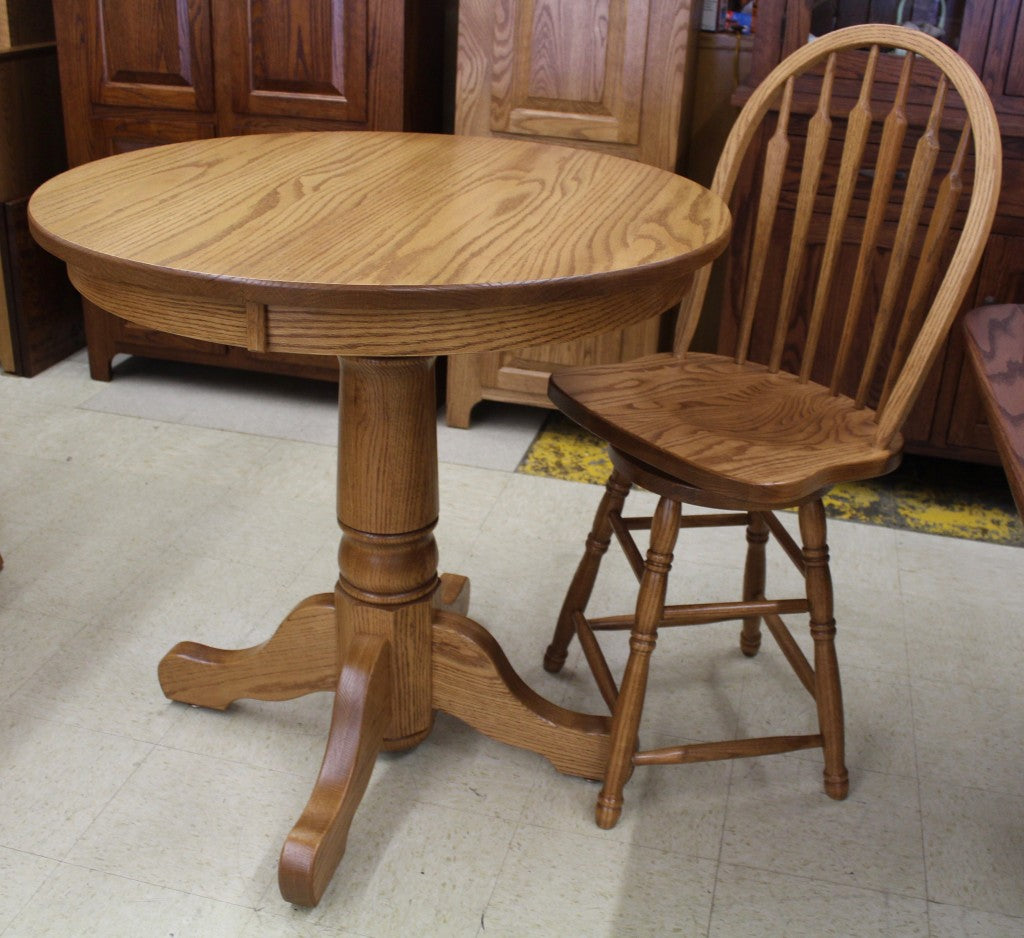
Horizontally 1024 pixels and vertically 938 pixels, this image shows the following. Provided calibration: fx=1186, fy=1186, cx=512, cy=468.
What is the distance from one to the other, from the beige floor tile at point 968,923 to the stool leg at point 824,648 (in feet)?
0.77

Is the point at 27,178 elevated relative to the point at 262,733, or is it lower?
elevated

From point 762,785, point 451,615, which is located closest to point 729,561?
point 762,785

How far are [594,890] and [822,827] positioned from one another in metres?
0.36

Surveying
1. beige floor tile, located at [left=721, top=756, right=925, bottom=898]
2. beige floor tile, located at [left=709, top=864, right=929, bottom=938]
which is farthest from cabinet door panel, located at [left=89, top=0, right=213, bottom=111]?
beige floor tile, located at [left=709, top=864, right=929, bottom=938]

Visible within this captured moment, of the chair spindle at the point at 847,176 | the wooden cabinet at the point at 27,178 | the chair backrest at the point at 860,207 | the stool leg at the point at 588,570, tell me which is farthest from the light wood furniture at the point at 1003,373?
A: the wooden cabinet at the point at 27,178

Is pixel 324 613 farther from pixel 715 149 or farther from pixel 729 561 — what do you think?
pixel 715 149

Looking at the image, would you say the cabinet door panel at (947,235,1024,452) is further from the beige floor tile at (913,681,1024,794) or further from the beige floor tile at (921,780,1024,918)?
the beige floor tile at (921,780,1024,918)

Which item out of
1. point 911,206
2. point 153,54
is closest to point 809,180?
point 911,206

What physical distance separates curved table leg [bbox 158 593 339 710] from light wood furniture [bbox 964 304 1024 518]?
3.08 feet

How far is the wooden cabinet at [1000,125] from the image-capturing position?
2383mm

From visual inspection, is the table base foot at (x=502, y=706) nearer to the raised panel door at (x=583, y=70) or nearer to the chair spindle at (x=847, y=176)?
the chair spindle at (x=847, y=176)

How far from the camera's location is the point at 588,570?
6.26ft

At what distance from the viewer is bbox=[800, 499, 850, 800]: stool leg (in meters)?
1.66

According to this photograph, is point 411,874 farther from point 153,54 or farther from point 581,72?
point 153,54
